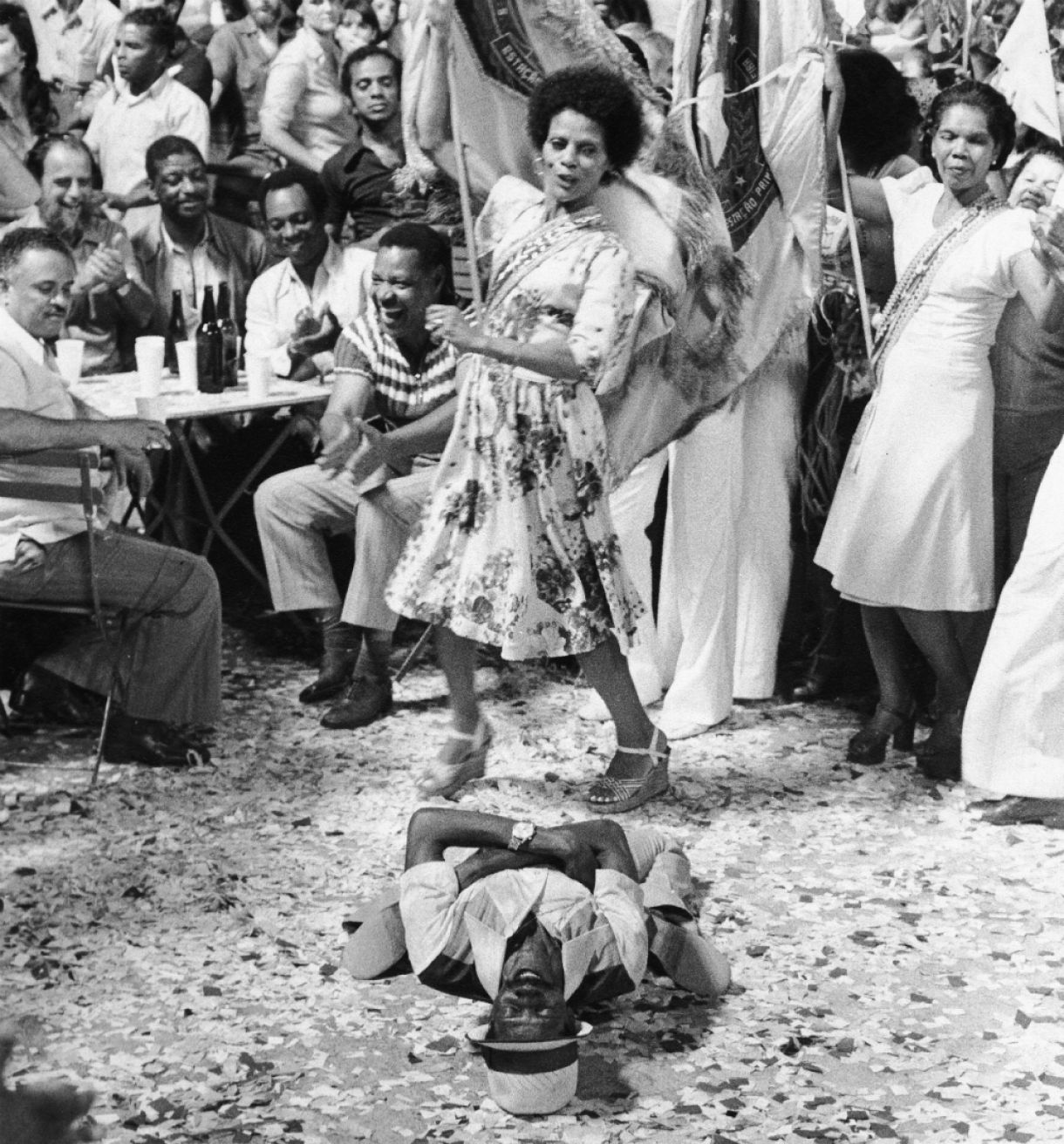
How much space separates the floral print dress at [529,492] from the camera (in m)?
4.12

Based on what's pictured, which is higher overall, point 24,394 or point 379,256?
point 379,256

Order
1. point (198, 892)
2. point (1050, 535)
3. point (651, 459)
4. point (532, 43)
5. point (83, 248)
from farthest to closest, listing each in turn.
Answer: point (83, 248) < point (651, 459) < point (532, 43) < point (1050, 535) < point (198, 892)

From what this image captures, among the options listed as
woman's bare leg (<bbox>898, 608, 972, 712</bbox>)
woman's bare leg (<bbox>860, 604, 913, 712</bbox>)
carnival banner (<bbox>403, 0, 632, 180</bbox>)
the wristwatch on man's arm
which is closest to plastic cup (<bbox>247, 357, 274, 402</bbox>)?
carnival banner (<bbox>403, 0, 632, 180</bbox>)

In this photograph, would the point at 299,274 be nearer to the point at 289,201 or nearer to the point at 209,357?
the point at 289,201

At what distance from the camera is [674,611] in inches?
206

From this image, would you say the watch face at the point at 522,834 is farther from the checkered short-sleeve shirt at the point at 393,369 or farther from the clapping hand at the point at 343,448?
the checkered short-sleeve shirt at the point at 393,369

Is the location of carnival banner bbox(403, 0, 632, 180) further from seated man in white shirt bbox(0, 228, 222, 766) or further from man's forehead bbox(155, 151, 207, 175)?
man's forehead bbox(155, 151, 207, 175)

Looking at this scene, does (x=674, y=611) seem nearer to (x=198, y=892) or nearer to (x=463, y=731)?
(x=463, y=731)

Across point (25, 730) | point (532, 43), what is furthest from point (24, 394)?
point (532, 43)

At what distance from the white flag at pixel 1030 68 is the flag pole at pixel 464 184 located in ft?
5.06

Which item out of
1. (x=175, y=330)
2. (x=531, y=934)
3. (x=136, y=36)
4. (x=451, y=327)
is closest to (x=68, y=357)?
(x=175, y=330)

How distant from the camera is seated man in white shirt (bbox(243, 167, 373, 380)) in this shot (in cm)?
591

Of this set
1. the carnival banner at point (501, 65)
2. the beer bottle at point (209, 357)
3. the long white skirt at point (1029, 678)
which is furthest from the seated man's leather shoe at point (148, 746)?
the long white skirt at point (1029, 678)

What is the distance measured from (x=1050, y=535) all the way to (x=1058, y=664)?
0.32m
